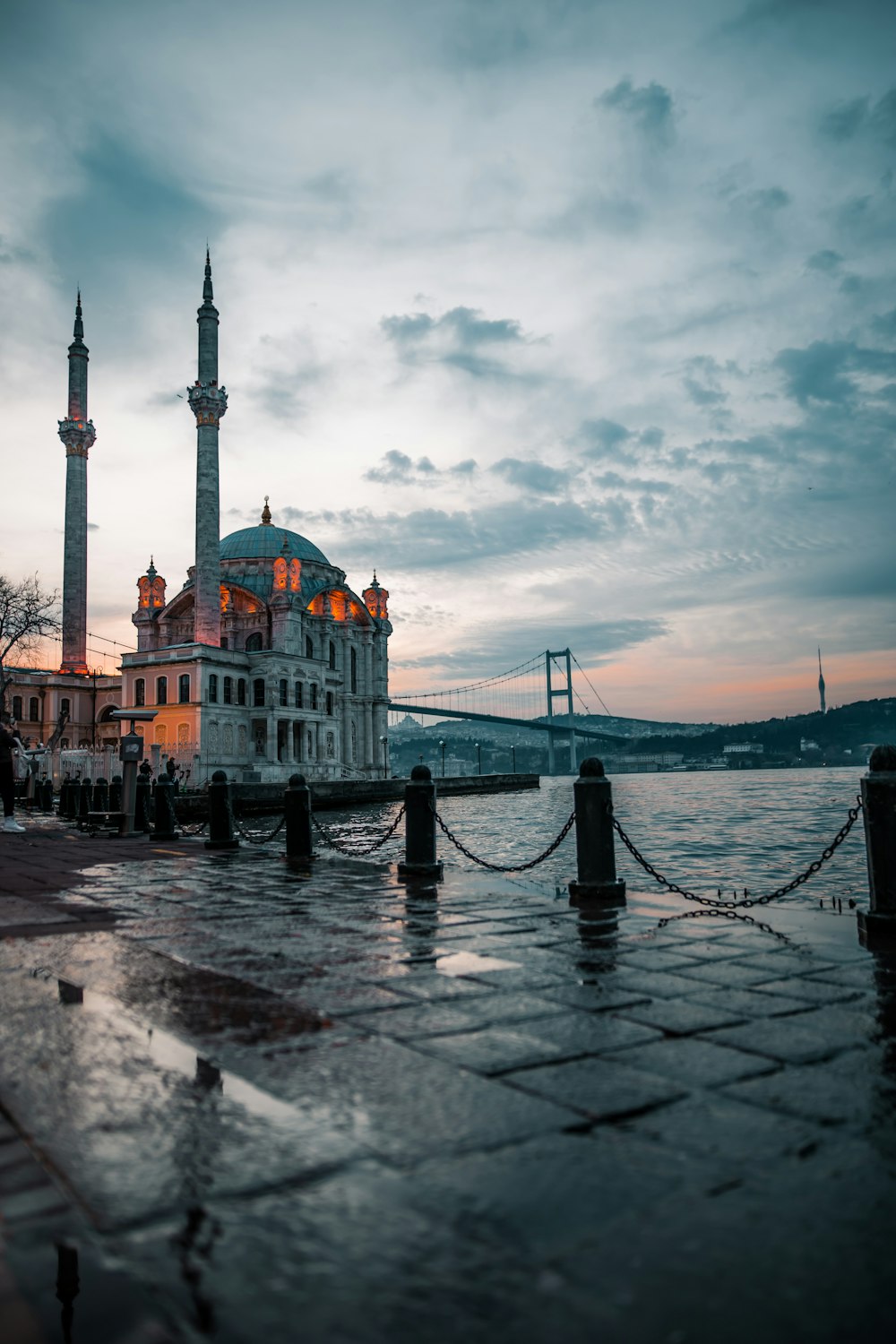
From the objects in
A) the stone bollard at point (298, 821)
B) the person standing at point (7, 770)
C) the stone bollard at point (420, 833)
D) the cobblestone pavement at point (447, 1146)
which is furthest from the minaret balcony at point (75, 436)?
the cobblestone pavement at point (447, 1146)

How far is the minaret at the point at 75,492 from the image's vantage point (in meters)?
55.3

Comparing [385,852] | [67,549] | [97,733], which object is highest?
[67,549]

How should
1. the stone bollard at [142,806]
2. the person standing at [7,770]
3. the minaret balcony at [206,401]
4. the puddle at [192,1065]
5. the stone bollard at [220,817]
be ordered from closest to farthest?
the puddle at [192,1065]
the stone bollard at [220,817]
the person standing at [7,770]
the stone bollard at [142,806]
the minaret balcony at [206,401]

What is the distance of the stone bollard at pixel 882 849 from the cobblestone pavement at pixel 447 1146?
1.86ft

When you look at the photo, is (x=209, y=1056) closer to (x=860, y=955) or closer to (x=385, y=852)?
(x=860, y=955)

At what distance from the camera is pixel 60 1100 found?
2828 mm

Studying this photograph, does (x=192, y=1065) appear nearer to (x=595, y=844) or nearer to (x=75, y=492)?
(x=595, y=844)

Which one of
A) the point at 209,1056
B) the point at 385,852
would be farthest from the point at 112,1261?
the point at 385,852

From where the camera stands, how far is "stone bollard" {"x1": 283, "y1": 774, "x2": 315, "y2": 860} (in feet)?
34.9

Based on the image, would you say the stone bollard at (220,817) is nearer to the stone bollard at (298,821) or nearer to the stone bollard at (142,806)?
the stone bollard at (298,821)

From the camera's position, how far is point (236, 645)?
62000 millimetres

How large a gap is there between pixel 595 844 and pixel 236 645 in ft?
186

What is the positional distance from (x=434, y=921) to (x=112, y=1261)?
14.6 feet

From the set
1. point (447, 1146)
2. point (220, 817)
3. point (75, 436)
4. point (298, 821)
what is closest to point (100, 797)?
point (220, 817)
